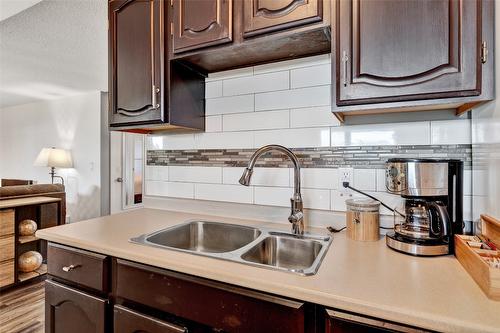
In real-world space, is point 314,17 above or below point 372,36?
above

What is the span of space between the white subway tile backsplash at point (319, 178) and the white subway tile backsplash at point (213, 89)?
0.64 m

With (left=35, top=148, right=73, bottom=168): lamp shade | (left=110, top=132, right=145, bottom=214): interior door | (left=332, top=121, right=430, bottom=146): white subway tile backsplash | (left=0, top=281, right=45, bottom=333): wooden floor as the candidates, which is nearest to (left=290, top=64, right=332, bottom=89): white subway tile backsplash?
(left=332, top=121, right=430, bottom=146): white subway tile backsplash

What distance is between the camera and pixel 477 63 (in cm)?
82

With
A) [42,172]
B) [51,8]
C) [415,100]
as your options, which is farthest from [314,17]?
[42,172]

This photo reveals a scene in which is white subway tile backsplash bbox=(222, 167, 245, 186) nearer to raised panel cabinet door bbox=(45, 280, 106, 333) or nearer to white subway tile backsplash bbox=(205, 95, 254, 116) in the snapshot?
white subway tile backsplash bbox=(205, 95, 254, 116)

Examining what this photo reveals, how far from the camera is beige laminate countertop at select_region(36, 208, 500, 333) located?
60 cm

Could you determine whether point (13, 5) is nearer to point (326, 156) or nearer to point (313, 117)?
point (313, 117)

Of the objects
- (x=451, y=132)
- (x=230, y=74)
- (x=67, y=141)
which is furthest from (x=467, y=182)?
(x=67, y=141)

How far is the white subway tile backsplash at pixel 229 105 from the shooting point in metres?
1.50

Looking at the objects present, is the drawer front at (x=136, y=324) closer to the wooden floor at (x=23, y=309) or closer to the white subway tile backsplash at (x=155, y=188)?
the white subway tile backsplash at (x=155, y=188)

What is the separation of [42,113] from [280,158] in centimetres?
568

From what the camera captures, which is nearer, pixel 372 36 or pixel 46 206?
pixel 372 36

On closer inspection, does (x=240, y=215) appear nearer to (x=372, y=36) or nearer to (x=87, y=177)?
(x=372, y=36)

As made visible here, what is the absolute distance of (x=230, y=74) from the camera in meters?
1.54
